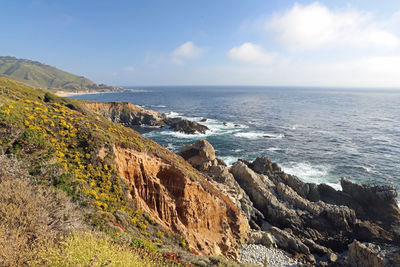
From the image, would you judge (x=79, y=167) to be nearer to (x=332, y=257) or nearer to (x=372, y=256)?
(x=332, y=257)

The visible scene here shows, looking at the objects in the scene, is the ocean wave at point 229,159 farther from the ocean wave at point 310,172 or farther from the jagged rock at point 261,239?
the jagged rock at point 261,239

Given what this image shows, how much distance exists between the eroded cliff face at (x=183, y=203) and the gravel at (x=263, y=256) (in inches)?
44.8

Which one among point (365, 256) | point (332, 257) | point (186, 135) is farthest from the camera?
point (186, 135)

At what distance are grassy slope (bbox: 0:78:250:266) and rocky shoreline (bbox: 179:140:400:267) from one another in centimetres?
1419

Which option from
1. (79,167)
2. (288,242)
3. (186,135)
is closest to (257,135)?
(186,135)

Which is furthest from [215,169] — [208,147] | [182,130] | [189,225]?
[182,130]

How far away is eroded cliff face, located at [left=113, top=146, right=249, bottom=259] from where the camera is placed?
714 inches

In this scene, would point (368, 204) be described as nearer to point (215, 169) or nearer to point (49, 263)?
point (215, 169)

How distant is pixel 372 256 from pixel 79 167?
1118 inches

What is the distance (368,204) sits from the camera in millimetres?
29359

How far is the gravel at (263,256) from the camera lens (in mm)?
20803

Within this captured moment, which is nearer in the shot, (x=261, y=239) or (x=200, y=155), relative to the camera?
(x=261, y=239)

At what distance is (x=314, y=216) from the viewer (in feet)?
88.5

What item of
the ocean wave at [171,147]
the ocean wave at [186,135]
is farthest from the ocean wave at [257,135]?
the ocean wave at [171,147]
